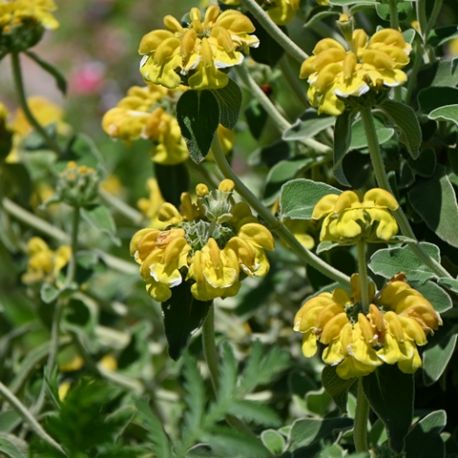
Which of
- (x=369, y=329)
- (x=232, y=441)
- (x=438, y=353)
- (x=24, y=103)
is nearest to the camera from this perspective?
(x=232, y=441)

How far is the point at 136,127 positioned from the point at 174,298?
320 millimetres

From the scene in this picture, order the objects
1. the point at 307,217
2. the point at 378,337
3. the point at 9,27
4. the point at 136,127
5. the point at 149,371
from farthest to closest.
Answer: the point at 149,371 < the point at 9,27 < the point at 136,127 < the point at 307,217 < the point at 378,337

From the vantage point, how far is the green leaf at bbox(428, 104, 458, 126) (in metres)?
0.92

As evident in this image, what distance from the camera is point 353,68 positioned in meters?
0.81

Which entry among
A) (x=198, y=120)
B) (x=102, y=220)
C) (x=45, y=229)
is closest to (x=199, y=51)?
(x=198, y=120)

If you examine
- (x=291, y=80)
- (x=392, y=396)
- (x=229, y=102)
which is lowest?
(x=392, y=396)

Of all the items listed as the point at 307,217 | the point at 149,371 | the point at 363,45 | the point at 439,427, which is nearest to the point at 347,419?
the point at 439,427

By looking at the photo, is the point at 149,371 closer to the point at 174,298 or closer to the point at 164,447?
the point at 174,298

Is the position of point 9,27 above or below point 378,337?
above

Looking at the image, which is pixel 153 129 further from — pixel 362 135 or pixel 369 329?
pixel 369 329

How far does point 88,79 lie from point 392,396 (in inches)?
100

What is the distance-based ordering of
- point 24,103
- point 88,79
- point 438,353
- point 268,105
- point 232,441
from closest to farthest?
point 232,441
point 438,353
point 268,105
point 24,103
point 88,79

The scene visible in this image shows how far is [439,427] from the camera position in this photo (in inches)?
36.7

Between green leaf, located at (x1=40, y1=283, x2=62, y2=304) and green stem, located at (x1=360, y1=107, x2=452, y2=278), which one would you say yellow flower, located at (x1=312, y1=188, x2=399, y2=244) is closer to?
green stem, located at (x1=360, y1=107, x2=452, y2=278)
